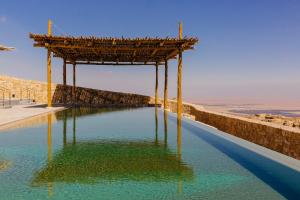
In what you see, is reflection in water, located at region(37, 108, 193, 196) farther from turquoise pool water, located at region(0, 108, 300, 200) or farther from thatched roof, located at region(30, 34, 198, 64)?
thatched roof, located at region(30, 34, 198, 64)

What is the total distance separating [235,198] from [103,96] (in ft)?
73.2

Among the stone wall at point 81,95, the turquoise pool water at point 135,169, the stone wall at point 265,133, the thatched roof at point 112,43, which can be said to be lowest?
the turquoise pool water at point 135,169

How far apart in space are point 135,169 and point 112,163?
613mm

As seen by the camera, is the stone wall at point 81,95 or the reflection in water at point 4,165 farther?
the stone wall at point 81,95

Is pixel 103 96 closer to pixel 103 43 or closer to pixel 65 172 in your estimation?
pixel 103 43

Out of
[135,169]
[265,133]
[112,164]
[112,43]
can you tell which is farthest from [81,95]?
[135,169]

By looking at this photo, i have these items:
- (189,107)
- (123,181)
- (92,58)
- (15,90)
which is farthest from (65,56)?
(123,181)

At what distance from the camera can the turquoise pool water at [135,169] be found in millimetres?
4184

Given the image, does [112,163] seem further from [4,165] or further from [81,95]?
[81,95]

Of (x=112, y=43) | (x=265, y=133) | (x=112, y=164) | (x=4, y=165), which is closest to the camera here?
(x=4, y=165)

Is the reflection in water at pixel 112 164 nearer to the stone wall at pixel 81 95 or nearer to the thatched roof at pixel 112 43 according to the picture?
the thatched roof at pixel 112 43

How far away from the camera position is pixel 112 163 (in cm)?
582

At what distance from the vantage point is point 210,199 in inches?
155

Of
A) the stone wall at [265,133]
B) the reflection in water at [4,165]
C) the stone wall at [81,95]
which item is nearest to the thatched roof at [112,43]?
the stone wall at [265,133]
